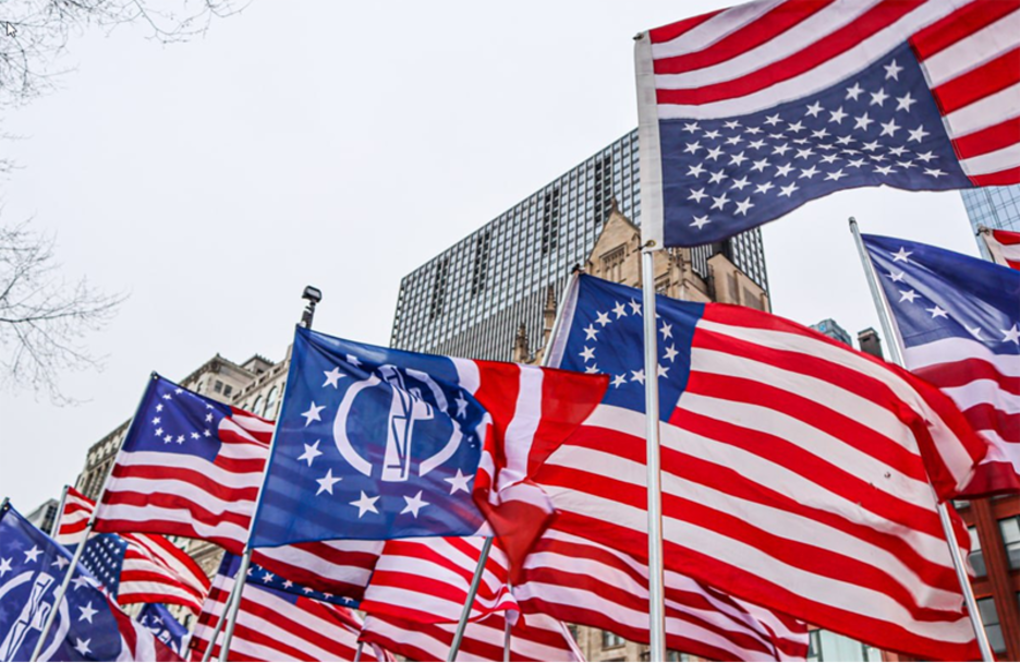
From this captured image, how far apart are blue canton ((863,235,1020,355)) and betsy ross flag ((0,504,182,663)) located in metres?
15.8

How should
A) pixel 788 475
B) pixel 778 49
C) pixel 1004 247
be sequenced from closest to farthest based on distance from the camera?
pixel 778 49 < pixel 788 475 < pixel 1004 247

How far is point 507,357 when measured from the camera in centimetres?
11450

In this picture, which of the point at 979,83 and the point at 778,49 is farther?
the point at 778,49

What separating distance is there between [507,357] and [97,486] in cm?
5106

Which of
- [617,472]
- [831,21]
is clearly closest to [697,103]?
[831,21]

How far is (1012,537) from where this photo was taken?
119ft

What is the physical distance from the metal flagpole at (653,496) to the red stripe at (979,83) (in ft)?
10.7

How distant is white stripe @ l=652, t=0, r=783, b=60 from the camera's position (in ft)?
31.3

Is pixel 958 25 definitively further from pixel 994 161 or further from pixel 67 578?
pixel 67 578

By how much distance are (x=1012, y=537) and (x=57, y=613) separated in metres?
35.9

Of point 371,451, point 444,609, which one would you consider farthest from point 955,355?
point 444,609

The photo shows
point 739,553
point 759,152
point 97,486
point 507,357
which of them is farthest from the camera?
point 507,357

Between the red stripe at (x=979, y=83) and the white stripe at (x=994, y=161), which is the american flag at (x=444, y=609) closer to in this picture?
the white stripe at (x=994, y=161)

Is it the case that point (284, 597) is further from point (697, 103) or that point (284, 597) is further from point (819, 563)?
point (697, 103)
